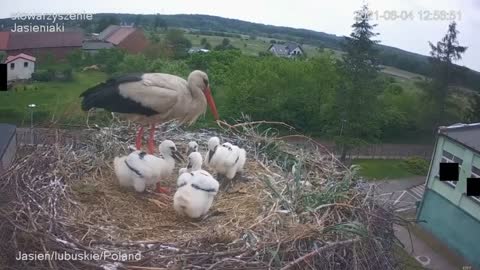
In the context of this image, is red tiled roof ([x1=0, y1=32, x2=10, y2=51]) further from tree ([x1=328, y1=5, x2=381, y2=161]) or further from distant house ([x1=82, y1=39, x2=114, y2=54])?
tree ([x1=328, y1=5, x2=381, y2=161])

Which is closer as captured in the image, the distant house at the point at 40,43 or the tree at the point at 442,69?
the distant house at the point at 40,43

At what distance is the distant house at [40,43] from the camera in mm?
2086

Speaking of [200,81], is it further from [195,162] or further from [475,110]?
[475,110]

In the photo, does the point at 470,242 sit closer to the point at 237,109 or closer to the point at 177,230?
the point at 237,109

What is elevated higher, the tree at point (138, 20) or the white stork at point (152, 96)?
the tree at point (138, 20)

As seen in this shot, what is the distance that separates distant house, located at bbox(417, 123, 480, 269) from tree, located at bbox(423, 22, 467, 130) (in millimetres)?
158

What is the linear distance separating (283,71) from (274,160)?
0.52 metres

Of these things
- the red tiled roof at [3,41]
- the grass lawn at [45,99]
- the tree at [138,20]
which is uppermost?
the tree at [138,20]

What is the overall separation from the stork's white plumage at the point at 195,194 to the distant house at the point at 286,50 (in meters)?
0.82

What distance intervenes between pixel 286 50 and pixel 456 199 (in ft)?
4.89

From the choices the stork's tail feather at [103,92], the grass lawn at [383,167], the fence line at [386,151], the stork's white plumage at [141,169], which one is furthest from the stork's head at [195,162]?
the grass lawn at [383,167]

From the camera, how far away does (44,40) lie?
86.0 inches

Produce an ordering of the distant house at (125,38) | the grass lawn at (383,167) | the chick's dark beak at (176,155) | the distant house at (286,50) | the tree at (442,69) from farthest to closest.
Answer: the grass lawn at (383,167), the tree at (442,69), the distant house at (286,50), the chick's dark beak at (176,155), the distant house at (125,38)

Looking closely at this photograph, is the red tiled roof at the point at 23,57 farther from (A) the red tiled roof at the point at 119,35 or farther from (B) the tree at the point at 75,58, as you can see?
(A) the red tiled roof at the point at 119,35
